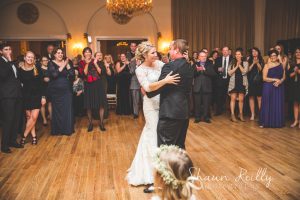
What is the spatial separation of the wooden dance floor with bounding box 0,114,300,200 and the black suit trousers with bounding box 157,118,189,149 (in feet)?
2.08

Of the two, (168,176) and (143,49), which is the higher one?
(143,49)

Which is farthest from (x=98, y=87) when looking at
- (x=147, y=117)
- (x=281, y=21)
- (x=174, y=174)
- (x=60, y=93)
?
(x=281, y=21)

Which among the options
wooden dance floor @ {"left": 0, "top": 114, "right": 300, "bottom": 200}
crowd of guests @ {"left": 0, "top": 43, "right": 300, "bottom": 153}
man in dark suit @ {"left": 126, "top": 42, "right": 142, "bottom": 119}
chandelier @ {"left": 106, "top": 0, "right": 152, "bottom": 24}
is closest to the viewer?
wooden dance floor @ {"left": 0, "top": 114, "right": 300, "bottom": 200}

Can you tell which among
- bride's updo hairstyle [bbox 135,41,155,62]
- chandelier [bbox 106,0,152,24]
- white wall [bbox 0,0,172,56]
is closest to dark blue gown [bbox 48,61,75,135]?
chandelier [bbox 106,0,152,24]

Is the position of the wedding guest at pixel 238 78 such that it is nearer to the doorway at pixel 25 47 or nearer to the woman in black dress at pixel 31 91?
the woman in black dress at pixel 31 91

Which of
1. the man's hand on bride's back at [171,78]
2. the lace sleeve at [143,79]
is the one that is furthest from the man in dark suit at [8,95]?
the man's hand on bride's back at [171,78]

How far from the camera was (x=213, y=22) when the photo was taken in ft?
36.7

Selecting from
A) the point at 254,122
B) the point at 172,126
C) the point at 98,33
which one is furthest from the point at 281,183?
the point at 98,33

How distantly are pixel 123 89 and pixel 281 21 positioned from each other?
590 centimetres

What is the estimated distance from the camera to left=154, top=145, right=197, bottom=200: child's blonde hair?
1.77 meters

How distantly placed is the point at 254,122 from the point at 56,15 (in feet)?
23.1

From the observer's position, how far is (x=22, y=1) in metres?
10.1

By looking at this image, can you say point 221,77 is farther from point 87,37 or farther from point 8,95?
point 8,95

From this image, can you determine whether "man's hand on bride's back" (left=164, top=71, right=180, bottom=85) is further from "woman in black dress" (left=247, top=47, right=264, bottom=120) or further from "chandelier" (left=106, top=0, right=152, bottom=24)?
"chandelier" (left=106, top=0, right=152, bottom=24)
